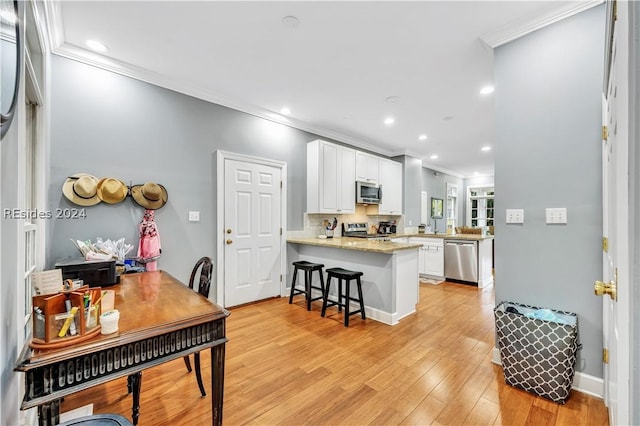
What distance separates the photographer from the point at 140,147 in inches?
116

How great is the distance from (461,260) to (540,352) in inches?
137

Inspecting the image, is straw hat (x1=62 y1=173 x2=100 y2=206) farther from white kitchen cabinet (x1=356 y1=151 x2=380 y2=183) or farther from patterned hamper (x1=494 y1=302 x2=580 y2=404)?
white kitchen cabinet (x1=356 y1=151 x2=380 y2=183)

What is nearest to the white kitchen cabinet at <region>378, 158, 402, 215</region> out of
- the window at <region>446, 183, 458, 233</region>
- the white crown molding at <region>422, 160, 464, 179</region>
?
the white crown molding at <region>422, 160, 464, 179</region>

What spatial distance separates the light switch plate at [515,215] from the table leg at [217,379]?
2.22 meters

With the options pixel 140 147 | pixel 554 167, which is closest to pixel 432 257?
pixel 554 167

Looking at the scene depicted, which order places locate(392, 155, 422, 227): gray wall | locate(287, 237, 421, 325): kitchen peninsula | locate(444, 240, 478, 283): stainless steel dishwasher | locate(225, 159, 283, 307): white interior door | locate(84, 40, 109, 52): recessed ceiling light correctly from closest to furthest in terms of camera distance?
locate(84, 40, 109, 52): recessed ceiling light
locate(287, 237, 421, 325): kitchen peninsula
locate(225, 159, 283, 307): white interior door
locate(444, 240, 478, 283): stainless steel dishwasher
locate(392, 155, 422, 227): gray wall

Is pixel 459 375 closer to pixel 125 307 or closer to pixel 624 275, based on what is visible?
pixel 624 275

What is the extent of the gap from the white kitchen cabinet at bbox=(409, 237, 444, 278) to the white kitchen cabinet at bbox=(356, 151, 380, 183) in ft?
5.43

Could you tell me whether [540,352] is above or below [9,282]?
below

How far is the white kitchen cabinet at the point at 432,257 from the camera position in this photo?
5.43m

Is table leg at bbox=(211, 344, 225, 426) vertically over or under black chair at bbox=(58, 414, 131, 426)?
under

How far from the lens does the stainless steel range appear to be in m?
5.32

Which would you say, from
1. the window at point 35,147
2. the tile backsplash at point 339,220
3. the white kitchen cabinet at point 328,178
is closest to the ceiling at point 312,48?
the window at point 35,147

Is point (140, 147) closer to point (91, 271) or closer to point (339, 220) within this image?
point (91, 271)
